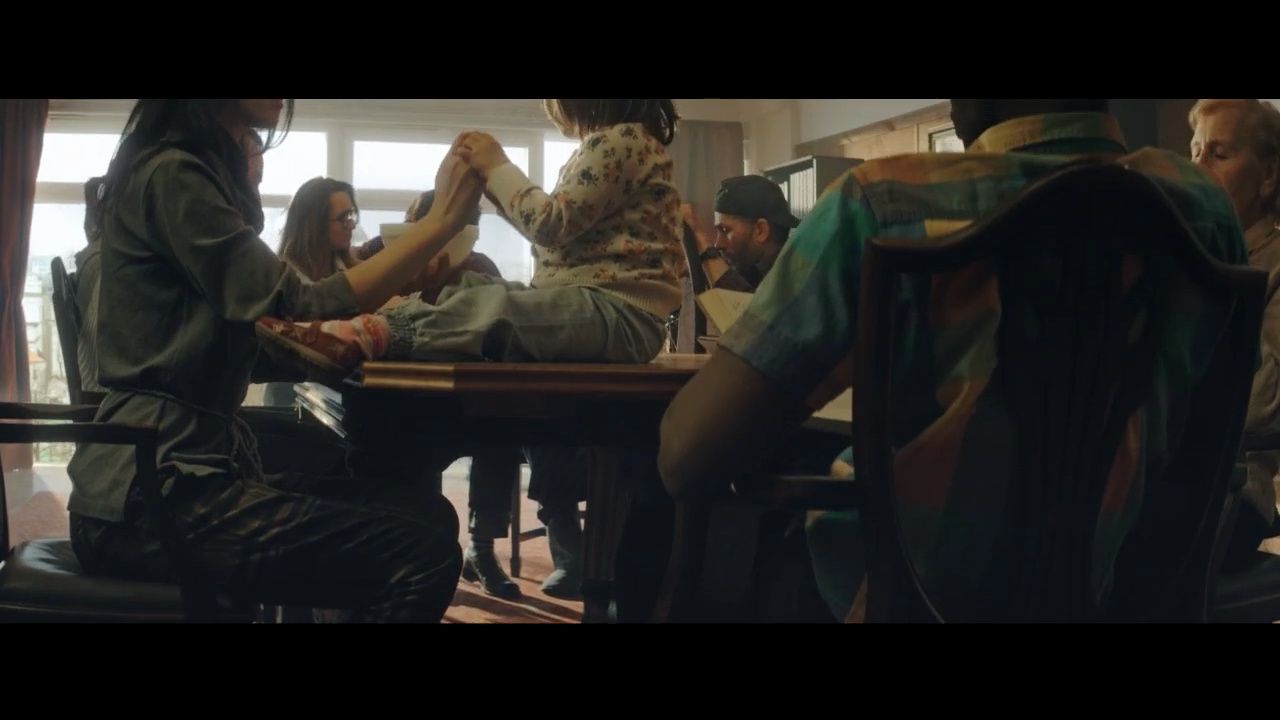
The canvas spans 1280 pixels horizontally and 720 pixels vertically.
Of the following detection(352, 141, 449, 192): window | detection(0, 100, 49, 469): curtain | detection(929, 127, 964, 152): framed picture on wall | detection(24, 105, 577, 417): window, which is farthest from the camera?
detection(352, 141, 449, 192): window

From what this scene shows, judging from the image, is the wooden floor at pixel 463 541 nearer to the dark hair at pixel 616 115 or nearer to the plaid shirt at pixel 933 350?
the dark hair at pixel 616 115

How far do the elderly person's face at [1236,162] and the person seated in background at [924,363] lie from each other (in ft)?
3.09

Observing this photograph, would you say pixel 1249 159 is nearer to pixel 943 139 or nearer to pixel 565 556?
pixel 565 556

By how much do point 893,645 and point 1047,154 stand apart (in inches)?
17.6

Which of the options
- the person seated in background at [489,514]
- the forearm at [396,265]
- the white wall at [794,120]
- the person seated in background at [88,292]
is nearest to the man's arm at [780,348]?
the forearm at [396,265]

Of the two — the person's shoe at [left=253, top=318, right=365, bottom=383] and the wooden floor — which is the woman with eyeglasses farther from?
the wooden floor

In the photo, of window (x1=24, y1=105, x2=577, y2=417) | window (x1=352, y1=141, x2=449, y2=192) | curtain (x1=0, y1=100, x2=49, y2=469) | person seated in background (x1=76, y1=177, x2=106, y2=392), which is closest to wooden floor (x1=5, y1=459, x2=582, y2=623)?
curtain (x1=0, y1=100, x2=49, y2=469)

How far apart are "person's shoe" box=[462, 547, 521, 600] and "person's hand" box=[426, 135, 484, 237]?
1.82 m

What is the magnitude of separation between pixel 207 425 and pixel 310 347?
0.16 metres

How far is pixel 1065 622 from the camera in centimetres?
85

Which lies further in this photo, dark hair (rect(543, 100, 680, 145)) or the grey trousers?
dark hair (rect(543, 100, 680, 145))

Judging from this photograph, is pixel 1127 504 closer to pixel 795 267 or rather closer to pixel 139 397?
pixel 795 267

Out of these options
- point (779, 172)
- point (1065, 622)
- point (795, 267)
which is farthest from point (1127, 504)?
point (779, 172)

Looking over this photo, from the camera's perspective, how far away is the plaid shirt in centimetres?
84
